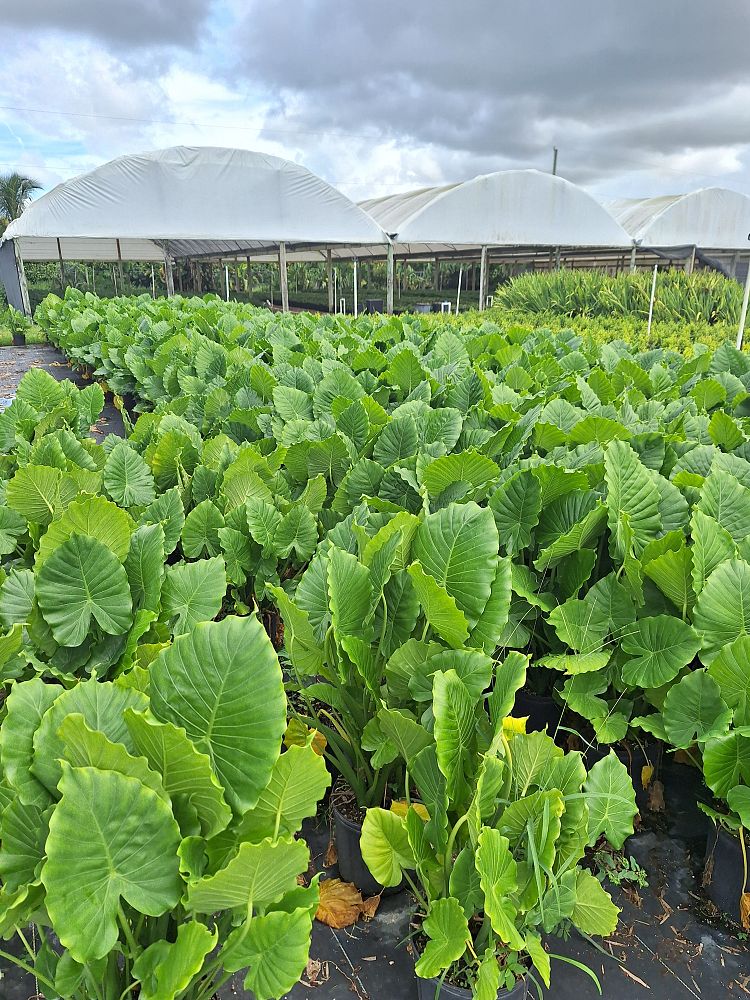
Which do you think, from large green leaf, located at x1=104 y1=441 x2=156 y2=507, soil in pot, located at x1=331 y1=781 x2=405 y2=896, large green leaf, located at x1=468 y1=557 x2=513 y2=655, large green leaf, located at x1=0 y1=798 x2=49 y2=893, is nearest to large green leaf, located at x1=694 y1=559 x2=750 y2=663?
large green leaf, located at x1=468 y1=557 x2=513 y2=655

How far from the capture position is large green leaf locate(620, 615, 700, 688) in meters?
1.62

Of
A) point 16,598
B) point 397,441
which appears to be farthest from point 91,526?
point 397,441

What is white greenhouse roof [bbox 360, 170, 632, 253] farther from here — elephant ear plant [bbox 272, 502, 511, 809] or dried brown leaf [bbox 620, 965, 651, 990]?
dried brown leaf [bbox 620, 965, 651, 990]

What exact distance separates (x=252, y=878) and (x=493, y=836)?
39cm

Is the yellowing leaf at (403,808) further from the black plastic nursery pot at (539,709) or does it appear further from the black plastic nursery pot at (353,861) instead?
the black plastic nursery pot at (539,709)

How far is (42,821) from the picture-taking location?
1.02 m

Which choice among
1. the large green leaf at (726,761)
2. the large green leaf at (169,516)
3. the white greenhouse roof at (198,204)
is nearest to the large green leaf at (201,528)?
the large green leaf at (169,516)

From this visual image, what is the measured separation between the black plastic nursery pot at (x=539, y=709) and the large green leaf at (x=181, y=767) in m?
1.35

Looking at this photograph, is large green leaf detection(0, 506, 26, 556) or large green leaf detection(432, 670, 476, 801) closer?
large green leaf detection(432, 670, 476, 801)

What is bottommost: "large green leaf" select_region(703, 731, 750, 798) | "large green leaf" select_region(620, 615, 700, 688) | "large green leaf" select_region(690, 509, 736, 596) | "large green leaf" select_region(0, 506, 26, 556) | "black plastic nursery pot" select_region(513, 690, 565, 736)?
"black plastic nursery pot" select_region(513, 690, 565, 736)

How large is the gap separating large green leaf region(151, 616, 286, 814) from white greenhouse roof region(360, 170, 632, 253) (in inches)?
660

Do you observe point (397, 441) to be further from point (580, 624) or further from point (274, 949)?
point (274, 949)

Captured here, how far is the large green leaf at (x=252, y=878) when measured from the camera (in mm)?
909

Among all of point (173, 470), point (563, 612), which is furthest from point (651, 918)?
point (173, 470)
